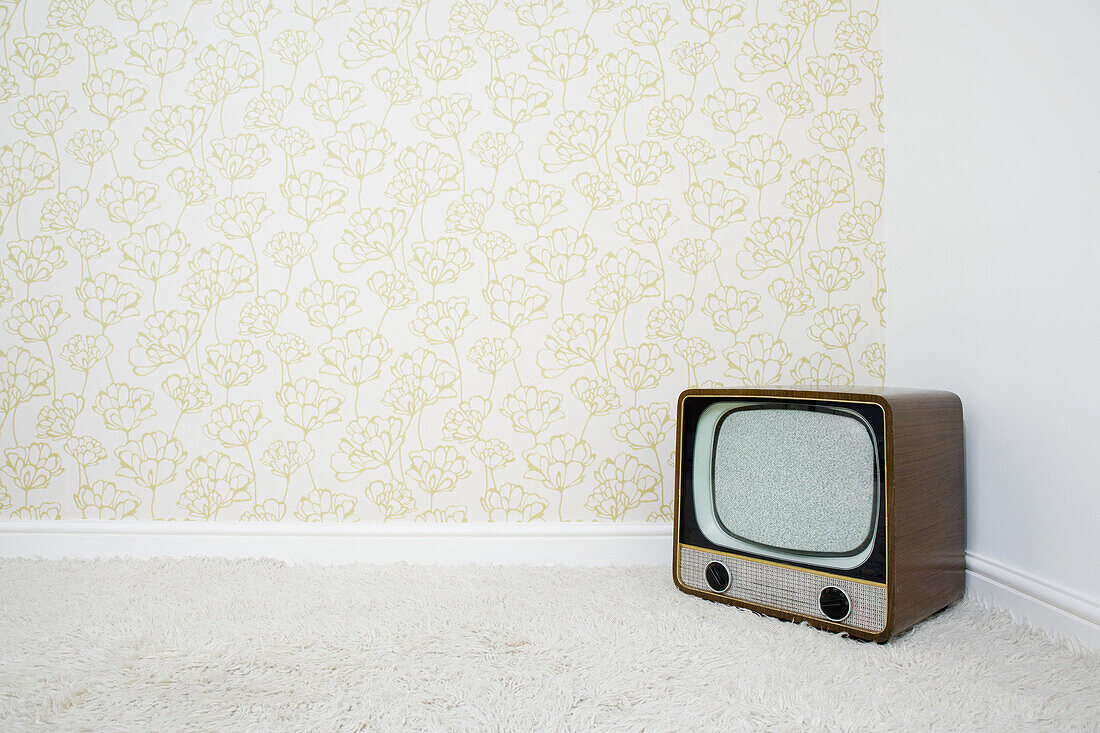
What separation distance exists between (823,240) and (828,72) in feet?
1.23

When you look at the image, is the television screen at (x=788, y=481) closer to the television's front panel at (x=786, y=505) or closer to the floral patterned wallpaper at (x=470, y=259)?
the television's front panel at (x=786, y=505)

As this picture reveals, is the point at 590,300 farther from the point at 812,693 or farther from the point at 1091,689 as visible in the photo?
the point at 1091,689

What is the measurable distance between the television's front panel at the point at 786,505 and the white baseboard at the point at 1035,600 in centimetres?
30

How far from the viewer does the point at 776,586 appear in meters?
0.95


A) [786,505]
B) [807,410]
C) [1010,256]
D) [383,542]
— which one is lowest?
[383,542]

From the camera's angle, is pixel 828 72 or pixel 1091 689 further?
pixel 828 72

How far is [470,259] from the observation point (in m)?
1.31

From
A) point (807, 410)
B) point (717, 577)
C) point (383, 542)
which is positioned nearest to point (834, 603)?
point (717, 577)

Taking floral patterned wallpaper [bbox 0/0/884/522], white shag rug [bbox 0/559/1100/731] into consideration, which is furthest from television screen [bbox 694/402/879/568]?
floral patterned wallpaper [bbox 0/0/884/522]

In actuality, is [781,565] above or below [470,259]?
below

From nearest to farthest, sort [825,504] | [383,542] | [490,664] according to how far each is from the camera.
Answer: [490,664], [825,504], [383,542]

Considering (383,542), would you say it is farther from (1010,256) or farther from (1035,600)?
(1010,256)

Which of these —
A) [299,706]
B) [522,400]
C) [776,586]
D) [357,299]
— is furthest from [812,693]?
[357,299]

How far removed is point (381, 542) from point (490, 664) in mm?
561
